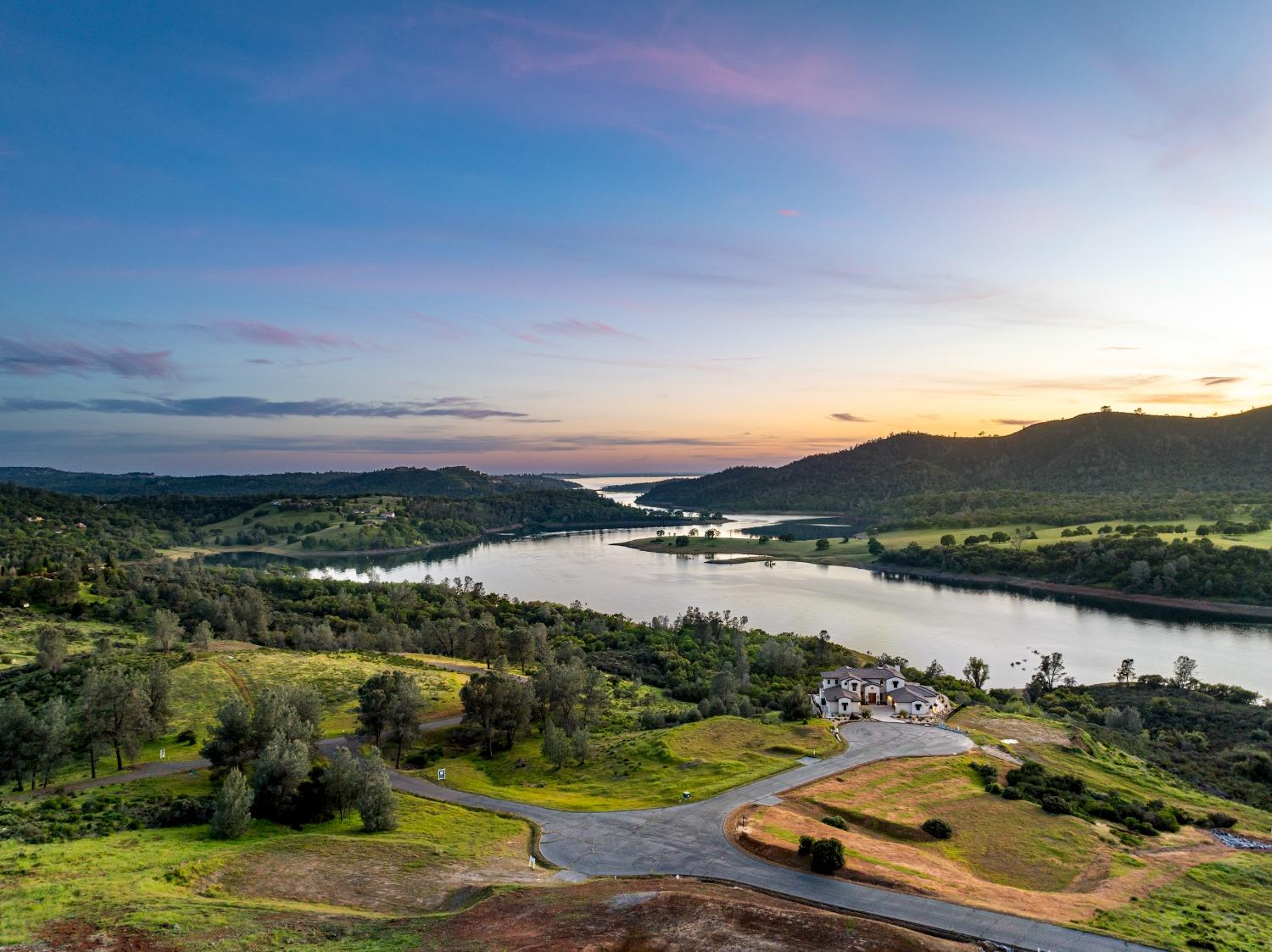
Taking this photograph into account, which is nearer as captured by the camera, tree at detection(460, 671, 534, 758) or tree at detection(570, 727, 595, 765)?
tree at detection(570, 727, 595, 765)

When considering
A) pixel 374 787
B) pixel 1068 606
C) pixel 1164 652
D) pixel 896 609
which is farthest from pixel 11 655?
pixel 1068 606

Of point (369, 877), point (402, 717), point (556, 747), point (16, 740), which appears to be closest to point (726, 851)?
point (369, 877)

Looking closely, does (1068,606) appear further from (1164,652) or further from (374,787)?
(374,787)

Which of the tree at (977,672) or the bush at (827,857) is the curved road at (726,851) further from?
the tree at (977,672)

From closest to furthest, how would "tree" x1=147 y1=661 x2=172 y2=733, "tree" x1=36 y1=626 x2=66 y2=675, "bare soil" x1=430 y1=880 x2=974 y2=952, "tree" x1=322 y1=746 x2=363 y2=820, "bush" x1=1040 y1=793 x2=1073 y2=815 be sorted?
1. "bare soil" x1=430 y1=880 x2=974 y2=952
2. "tree" x1=322 y1=746 x2=363 y2=820
3. "bush" x1=1040 y1=793 x2=1073 y2=815
4. "tree" x1=147 y1=661 x2=172 y2=733
5. "tree" x1=36 y1=626 x2=66 y2=675

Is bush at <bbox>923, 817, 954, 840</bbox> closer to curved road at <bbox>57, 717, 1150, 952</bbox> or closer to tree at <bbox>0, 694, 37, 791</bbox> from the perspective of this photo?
curved road at <bbox>57, 717, 1150, 952</bbox>

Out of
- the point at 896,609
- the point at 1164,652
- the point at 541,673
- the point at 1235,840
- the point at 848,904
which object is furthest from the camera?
the point at 896,609

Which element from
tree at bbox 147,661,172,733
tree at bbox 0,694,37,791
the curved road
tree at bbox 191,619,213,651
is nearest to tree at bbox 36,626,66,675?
tree at bbox 147,661,172,733
